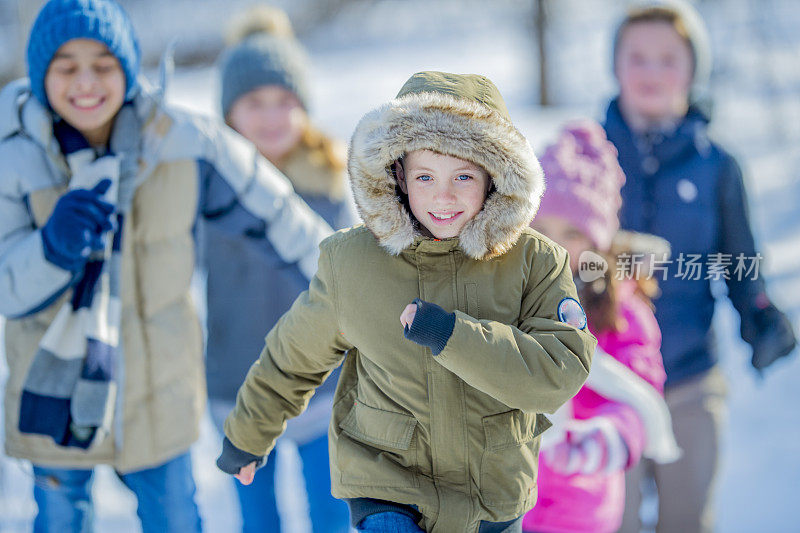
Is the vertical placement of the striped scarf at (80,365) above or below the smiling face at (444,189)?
below

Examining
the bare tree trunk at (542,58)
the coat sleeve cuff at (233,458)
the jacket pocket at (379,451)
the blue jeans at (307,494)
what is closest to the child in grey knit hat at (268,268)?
the blue jeans at (307,494)

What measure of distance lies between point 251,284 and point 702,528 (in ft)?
5.68

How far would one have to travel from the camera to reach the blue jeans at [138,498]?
221cm

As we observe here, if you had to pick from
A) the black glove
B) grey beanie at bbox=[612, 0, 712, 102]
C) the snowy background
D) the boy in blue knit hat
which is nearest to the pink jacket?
the black glove

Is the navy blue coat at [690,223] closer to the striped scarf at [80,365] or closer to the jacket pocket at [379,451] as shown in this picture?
the jacket pocket at [379,451]

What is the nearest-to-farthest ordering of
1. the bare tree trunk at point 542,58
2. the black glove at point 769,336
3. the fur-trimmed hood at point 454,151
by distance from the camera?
the fur-trimmed hood at point 454,151 → the black glove at point 769,336 → the bare tree trunk at point 542,58

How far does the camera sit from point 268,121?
120 inches

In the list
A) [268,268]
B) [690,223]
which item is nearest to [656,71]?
[690,223]

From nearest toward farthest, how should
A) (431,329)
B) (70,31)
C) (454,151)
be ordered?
(431,329) → (454,151) → (70,31)

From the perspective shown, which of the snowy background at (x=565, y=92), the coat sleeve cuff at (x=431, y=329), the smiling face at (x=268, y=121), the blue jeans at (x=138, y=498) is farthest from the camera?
the snowy background at (x=565, y=92)

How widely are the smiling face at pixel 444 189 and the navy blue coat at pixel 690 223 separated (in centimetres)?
127

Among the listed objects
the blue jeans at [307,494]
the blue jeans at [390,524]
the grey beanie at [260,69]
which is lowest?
the blue jeans at [307,494]

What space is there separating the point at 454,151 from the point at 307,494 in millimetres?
1725

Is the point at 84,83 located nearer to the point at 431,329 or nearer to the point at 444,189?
the point at 444,189
